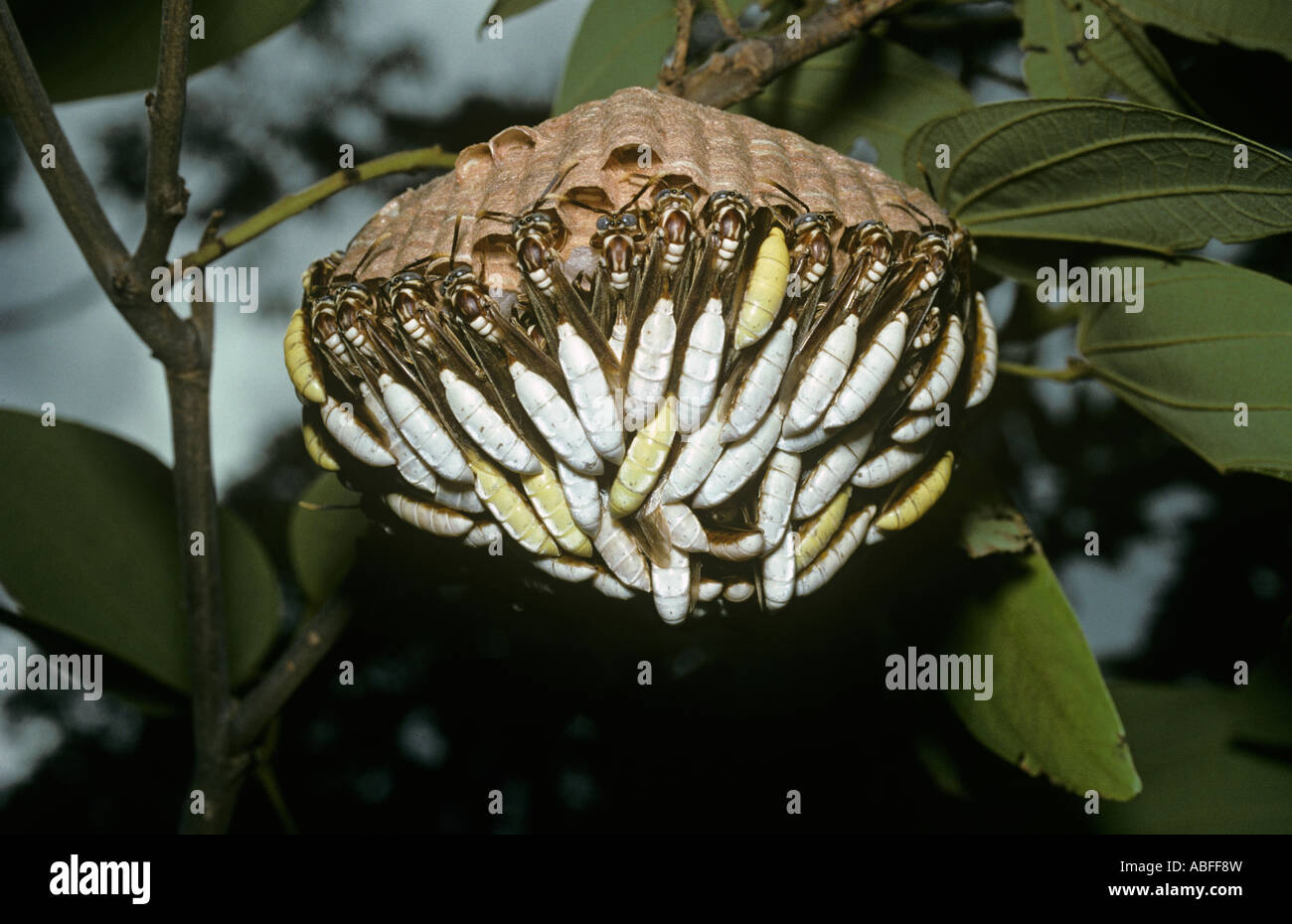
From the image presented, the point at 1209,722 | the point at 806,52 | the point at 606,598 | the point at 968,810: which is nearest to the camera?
the point at 606,598

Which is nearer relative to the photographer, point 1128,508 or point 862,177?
point 862,177

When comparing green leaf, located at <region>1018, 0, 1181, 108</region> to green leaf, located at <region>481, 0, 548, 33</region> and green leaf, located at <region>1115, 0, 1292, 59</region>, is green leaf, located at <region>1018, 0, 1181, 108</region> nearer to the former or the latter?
green leaf, located at <region>1115, 0, 1292, 59</region>

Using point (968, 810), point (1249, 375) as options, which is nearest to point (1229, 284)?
point (1249, 375)

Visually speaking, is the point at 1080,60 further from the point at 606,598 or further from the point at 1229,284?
the point at 606,598

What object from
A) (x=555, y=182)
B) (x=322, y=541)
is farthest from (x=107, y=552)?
(x=555, y=182)

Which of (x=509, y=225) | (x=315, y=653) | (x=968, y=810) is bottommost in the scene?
(x=968, y=810)

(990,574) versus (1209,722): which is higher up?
(990,574)
